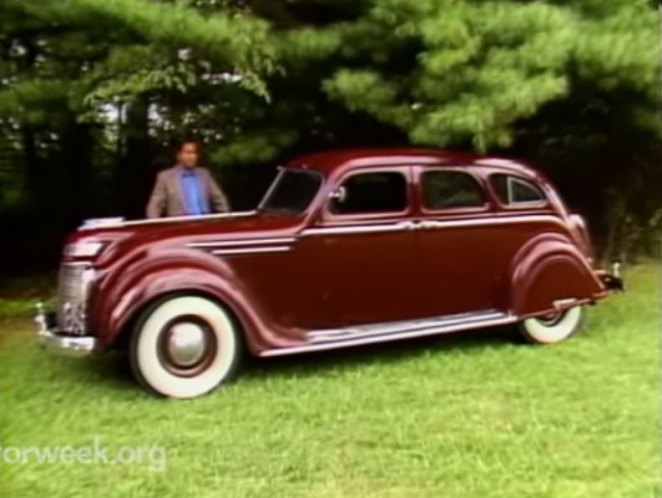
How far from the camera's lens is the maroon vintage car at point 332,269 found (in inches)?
182

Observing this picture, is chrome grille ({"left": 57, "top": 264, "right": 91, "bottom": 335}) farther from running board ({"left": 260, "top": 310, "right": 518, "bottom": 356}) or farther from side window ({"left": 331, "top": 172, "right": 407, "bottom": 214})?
side window ({"left": 331, "top": 172, "right": 407, "bottom": 214})

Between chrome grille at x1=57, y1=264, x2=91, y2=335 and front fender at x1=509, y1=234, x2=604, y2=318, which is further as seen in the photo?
front fender at x1=509, y1=234, x2=604, y2=318

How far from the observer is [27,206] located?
7.58 m

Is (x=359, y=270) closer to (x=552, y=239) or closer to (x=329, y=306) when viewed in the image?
(x=329, y=306)

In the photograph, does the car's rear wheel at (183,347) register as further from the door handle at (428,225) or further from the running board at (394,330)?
the door handle at (428,225)

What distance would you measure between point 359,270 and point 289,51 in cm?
183

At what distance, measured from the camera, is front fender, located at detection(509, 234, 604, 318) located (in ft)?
17.9

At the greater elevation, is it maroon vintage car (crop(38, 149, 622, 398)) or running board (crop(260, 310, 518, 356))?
maroon vintage car (crop(38, 149, 622, 398))

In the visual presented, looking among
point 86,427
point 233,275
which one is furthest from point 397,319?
point 86,427

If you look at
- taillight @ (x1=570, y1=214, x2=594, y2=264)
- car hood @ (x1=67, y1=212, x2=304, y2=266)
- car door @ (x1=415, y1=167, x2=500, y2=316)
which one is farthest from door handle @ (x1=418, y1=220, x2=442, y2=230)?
taillight @ (x1=570, y1=214, x2=594, y2=264)

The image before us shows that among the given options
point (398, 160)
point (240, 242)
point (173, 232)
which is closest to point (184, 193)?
point (173, 232)

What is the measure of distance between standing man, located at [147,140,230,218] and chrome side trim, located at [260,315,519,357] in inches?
61.3

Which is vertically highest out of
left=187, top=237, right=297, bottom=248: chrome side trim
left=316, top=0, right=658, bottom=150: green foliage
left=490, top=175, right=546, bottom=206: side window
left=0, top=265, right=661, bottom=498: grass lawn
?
left=316, top=0, right=658, bottom=150: green foliage

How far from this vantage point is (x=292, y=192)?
538 cm
